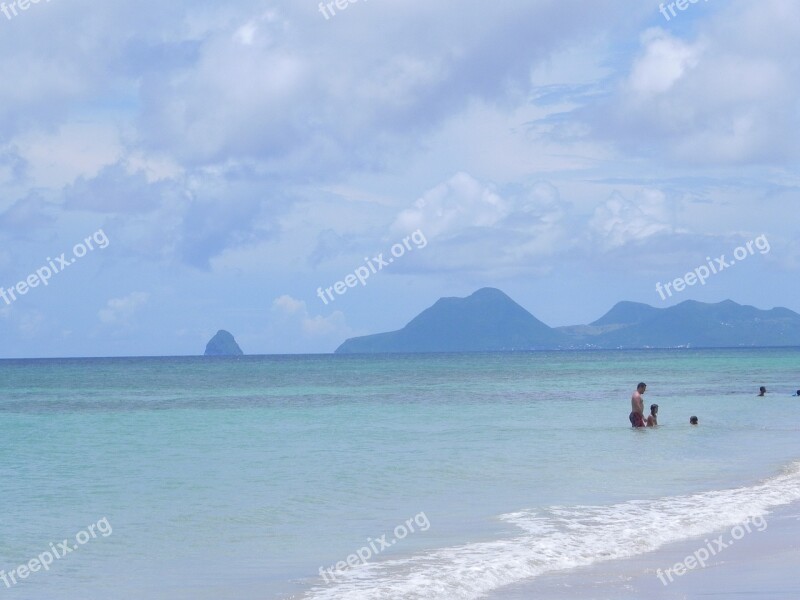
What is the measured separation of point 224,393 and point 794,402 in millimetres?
30617

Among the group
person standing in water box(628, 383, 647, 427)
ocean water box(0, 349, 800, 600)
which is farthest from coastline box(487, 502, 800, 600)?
person standing in water box(628, 383, 647, 427)

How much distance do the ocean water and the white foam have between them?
0.12ft

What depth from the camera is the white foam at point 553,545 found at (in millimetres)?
10992

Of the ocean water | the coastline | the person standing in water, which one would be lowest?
the coastline

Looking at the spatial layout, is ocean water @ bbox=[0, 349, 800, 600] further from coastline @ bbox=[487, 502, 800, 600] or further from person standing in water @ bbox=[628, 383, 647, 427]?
person standing in water @ bbox=[628, 383, 647, 427]

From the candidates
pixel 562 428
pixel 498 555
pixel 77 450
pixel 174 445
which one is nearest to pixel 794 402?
pixel 562 428

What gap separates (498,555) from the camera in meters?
12.3

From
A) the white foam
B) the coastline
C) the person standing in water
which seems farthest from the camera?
the person standing in water

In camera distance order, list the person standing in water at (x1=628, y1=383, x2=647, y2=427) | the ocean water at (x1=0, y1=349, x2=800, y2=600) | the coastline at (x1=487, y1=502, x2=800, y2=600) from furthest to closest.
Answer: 1. the person standing in water at (x1=628, y1=383, x2=647, y2=427)
2. the ocean water at (x1=0, y1=349, x2=800, y2=600)
3. the coastline at (x1=487, y1=502, x2=800, y2=600)

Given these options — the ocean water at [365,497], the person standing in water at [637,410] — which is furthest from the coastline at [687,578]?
the person standing in water at [637,410]

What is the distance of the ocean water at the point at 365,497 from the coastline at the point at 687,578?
0.32 m

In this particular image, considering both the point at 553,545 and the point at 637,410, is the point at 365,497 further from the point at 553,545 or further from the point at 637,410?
the point at 637,410

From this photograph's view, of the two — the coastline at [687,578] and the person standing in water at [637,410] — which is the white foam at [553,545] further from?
the person standing in water at [637,410]

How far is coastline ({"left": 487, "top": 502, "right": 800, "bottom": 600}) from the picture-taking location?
33.4 ft
